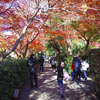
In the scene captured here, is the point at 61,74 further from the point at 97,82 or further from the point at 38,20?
the point at 38,20

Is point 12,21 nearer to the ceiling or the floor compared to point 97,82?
nearer to the ceiling

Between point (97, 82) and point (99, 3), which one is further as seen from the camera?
point (99, 3)

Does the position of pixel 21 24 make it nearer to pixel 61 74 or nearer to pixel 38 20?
pixel 38 20

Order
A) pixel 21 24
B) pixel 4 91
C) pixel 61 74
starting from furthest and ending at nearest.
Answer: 1. pixel 21 24
2. pixel 61 74
3. pixel 4 91

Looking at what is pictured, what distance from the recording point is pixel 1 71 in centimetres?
318

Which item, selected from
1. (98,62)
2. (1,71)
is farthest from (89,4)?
(1,71)

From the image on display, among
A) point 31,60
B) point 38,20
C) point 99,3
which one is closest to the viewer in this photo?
point 31,60

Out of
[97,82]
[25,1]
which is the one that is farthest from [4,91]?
[25,1]

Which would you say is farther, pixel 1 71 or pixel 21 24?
pixel 21 24

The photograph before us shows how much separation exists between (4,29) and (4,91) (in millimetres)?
7741

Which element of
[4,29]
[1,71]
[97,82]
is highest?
[4,29]

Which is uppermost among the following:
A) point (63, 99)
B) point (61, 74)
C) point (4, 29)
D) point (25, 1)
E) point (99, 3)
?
point (25, 1)

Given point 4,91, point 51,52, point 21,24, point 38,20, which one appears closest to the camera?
point 4,91

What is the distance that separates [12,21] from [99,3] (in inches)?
265
